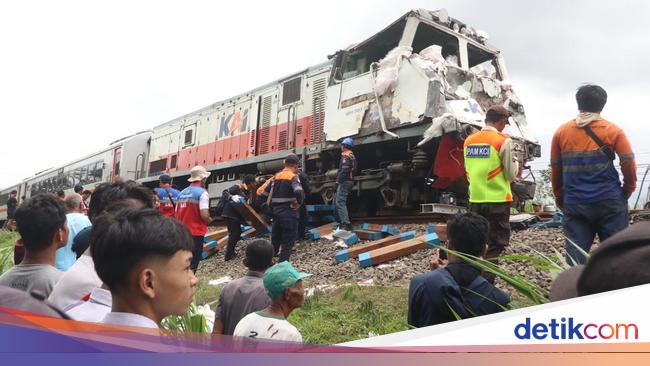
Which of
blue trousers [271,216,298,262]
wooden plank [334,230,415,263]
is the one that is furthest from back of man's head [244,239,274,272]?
blue trousers [271,216,298,262]

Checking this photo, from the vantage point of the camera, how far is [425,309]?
256cm

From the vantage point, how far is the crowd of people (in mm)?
1483

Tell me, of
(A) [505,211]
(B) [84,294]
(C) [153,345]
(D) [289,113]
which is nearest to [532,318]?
(C) [153,345]

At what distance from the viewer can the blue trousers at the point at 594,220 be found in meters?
3.84

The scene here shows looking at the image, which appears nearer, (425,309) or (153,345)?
(153,345)

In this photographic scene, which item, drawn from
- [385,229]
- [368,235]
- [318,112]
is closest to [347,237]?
[368,235]

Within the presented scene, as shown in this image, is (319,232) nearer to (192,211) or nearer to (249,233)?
(249,233)

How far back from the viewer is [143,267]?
1.60 metres

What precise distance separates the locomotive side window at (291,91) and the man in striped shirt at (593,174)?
8298 mm

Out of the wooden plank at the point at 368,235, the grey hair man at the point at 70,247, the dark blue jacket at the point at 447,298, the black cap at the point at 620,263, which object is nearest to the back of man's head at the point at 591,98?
the dark blue jacket at the point at 447,298

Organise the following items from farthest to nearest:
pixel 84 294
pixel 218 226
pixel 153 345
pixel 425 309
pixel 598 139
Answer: pixel 218 226 → pixel 598 139 → pixel 425 309 → pixel 84 294 → pixel 153 345

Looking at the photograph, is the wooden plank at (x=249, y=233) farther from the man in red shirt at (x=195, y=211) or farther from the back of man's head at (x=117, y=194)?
the back of man's head at (x=117, y=194)

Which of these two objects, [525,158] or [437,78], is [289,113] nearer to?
[437,78]

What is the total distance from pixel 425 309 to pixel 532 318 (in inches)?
55.5
